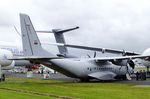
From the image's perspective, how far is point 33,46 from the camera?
128 feet

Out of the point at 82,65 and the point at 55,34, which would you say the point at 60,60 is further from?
the point at 55,34

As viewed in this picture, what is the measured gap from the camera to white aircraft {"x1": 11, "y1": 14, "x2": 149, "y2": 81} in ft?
127

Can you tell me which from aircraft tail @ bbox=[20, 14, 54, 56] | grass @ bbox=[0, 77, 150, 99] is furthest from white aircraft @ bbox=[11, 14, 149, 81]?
grass @ bbox=[0, 77, 150, 99]

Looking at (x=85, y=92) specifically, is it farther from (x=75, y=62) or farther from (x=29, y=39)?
(x=75, y=62)

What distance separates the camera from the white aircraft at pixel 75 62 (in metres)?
38.7

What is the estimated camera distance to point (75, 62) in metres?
42.8

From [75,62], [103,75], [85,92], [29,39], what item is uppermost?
[29,39]

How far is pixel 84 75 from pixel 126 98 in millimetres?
22489

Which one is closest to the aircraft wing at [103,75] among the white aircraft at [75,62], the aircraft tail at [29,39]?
the white aircraft at [75,62]

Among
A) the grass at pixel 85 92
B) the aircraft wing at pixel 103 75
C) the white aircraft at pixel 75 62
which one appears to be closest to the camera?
the grass at pixel 85 92

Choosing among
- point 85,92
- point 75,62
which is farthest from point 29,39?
point 85,92

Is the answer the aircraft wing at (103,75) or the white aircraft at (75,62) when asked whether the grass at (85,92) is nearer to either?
the white aircraft at (75,62)

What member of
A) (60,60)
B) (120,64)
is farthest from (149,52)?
(60,60)

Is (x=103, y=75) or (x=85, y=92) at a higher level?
(x=103, y=75)
